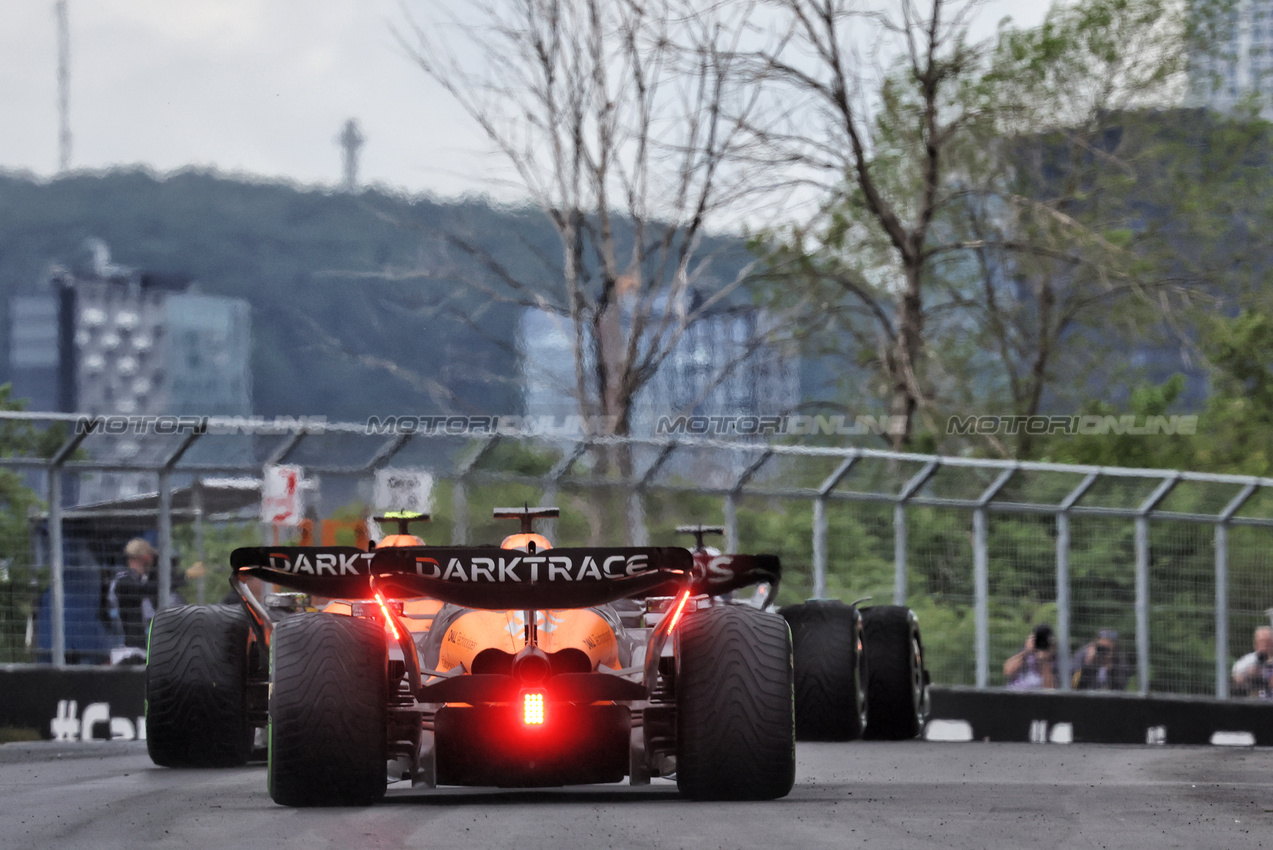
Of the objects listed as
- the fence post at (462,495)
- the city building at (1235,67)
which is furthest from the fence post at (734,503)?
the city building at (1235,67)

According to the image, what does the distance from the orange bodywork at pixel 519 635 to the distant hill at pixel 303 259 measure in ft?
51.1

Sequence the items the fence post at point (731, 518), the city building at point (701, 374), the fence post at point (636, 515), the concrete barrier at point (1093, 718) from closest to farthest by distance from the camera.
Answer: the concrete barrier at point (1093, 718)
the fence post at point (731, 518)
the fence post at point (636, 515)
the city building at point (701, 374)

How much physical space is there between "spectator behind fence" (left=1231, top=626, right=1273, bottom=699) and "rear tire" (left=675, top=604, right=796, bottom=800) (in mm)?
8403

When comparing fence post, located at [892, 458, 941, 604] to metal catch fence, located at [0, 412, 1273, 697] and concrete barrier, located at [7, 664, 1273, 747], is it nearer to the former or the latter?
metal catch fence, located at [0, 412, 1273, 697]

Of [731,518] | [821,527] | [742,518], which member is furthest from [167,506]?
[821,527]

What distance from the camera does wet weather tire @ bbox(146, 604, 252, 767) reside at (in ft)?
31.2

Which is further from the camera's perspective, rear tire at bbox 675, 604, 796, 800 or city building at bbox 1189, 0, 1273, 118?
city building at bbox 1189, 0, 1273, 118

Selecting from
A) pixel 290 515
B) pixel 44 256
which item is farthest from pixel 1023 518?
pixel 44 256

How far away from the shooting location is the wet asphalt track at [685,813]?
6383mm

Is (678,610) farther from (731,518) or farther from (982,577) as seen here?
(731,518)

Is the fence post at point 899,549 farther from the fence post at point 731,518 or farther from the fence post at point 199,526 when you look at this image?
the fence post at point 199,526

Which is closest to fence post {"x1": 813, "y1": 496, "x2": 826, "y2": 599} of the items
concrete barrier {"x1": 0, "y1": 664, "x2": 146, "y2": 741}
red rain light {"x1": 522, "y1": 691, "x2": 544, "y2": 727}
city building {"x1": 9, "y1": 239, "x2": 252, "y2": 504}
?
concrete barrier {"x1": 0, "y1": 664, "x2": 146, "y2": 741}

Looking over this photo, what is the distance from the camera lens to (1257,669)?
14891 millimetres

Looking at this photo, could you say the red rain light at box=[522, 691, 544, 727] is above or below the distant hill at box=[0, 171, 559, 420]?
below
